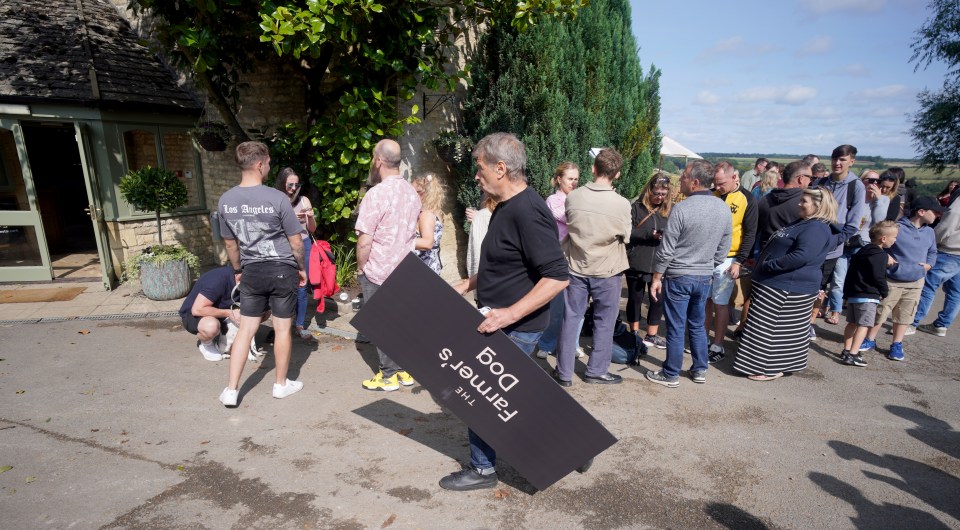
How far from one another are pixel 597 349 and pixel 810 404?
6.08 feet

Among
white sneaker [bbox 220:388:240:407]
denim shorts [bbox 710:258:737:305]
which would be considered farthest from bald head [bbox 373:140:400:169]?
denim shorts [bbox 710:258:737:305]

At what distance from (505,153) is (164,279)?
601cm

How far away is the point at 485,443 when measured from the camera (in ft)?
9.85

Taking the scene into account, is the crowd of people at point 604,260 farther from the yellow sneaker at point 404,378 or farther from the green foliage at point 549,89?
the green foliage at point 549,89

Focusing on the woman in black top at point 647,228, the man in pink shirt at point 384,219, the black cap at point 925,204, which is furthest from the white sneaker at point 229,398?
the black cap at point 925,204

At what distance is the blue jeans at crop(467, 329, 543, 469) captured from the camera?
9.20 ft

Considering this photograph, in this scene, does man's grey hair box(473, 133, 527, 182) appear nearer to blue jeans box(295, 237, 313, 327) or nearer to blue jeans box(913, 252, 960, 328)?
blue jeans box(295, 237, 313, 327)

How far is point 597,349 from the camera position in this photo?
460 cm

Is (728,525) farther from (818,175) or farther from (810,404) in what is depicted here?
(818,175)

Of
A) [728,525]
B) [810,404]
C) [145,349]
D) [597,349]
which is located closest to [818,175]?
[810,404]

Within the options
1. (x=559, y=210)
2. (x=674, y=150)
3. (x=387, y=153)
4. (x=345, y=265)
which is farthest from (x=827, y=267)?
(x=674, y=150)

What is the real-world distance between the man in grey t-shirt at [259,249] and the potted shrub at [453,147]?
3710 millimetres

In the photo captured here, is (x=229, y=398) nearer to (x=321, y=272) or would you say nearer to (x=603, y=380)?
(x=321, y=272)

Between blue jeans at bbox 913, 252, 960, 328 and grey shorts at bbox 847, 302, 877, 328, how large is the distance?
1.52 m
